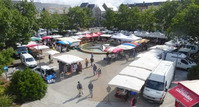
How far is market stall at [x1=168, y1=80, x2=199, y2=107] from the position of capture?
342 inches

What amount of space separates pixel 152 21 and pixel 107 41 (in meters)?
11.6

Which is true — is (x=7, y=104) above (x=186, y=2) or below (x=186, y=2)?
below

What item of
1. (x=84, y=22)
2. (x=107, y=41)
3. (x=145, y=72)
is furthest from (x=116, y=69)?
(x=84, y=22)

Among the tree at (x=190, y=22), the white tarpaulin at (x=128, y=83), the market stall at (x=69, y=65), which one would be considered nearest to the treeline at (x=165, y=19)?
the tree at (x=190, y=22)

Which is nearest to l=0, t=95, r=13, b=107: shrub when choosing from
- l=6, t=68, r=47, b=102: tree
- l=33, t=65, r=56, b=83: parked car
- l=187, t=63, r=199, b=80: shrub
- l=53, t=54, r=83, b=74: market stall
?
l=6, t=68, r=47, b=102: tree

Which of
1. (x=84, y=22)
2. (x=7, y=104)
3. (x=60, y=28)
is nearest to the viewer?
(x=7, y=104)

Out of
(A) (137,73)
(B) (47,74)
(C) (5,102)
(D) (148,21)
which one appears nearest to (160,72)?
(A) (137,73)

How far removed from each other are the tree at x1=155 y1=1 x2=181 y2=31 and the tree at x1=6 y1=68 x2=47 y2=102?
2916 cm

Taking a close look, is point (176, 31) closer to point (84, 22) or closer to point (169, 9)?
point (169, 9)

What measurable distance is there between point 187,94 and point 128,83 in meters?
3.73

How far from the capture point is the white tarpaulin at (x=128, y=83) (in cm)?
1085

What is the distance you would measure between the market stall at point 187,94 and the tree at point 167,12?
25.4m

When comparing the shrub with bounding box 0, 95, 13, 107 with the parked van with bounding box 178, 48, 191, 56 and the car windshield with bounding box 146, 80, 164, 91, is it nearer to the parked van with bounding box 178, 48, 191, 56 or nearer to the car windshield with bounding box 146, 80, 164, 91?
the car windshield with bounding box 146, 80, 164, 91

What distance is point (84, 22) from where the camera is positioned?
5025 centimetres
